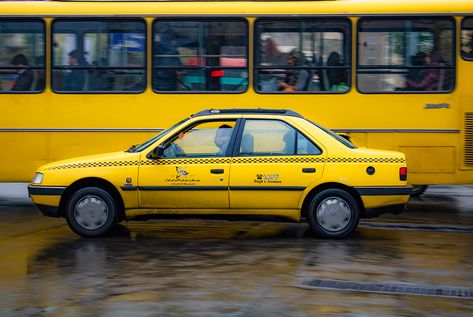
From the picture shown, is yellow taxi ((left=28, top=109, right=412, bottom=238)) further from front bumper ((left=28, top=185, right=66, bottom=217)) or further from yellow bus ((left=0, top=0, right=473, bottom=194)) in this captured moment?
yellow bus ((left=0, top=0, right=473, bottom=194))

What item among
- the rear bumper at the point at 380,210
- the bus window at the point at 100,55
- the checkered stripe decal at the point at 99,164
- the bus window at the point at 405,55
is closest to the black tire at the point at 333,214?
the rear bumper at the point at 380,210

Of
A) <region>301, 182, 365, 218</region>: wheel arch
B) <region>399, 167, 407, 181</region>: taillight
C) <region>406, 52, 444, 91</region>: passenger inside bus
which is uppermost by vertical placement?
<region>406, 52, 444, 91</region>: passenger inside bus

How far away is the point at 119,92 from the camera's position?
1425 cm

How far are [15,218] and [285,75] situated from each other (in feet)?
14.6

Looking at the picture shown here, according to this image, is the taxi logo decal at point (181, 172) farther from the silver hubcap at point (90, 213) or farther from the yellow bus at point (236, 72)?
the yellow bus at point (236, 72)

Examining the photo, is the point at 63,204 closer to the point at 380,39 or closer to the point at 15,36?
the point at 15,36

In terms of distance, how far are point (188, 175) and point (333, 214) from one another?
174 cm

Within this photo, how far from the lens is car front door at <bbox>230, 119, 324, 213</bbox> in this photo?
10.9m

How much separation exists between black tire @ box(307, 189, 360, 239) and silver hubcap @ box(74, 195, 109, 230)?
2.42 meters

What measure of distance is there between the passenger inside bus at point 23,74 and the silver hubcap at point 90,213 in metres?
3.94

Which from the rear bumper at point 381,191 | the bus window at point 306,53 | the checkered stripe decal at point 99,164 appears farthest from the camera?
the bus window at point 306,53

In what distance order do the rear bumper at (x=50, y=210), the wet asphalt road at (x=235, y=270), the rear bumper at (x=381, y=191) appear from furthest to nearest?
1. the rear bumper at (x=50, y=210)
2. the rear bumper at (x=381, y=191)
3. the wet asphalt road at (x=235, y=270)

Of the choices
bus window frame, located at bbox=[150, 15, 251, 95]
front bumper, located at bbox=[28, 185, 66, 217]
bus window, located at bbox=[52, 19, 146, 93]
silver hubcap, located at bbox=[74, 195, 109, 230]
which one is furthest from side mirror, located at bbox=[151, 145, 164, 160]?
bus window, located at bbox=[52, 19, 146, 93]

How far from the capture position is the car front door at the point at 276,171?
10.9m
